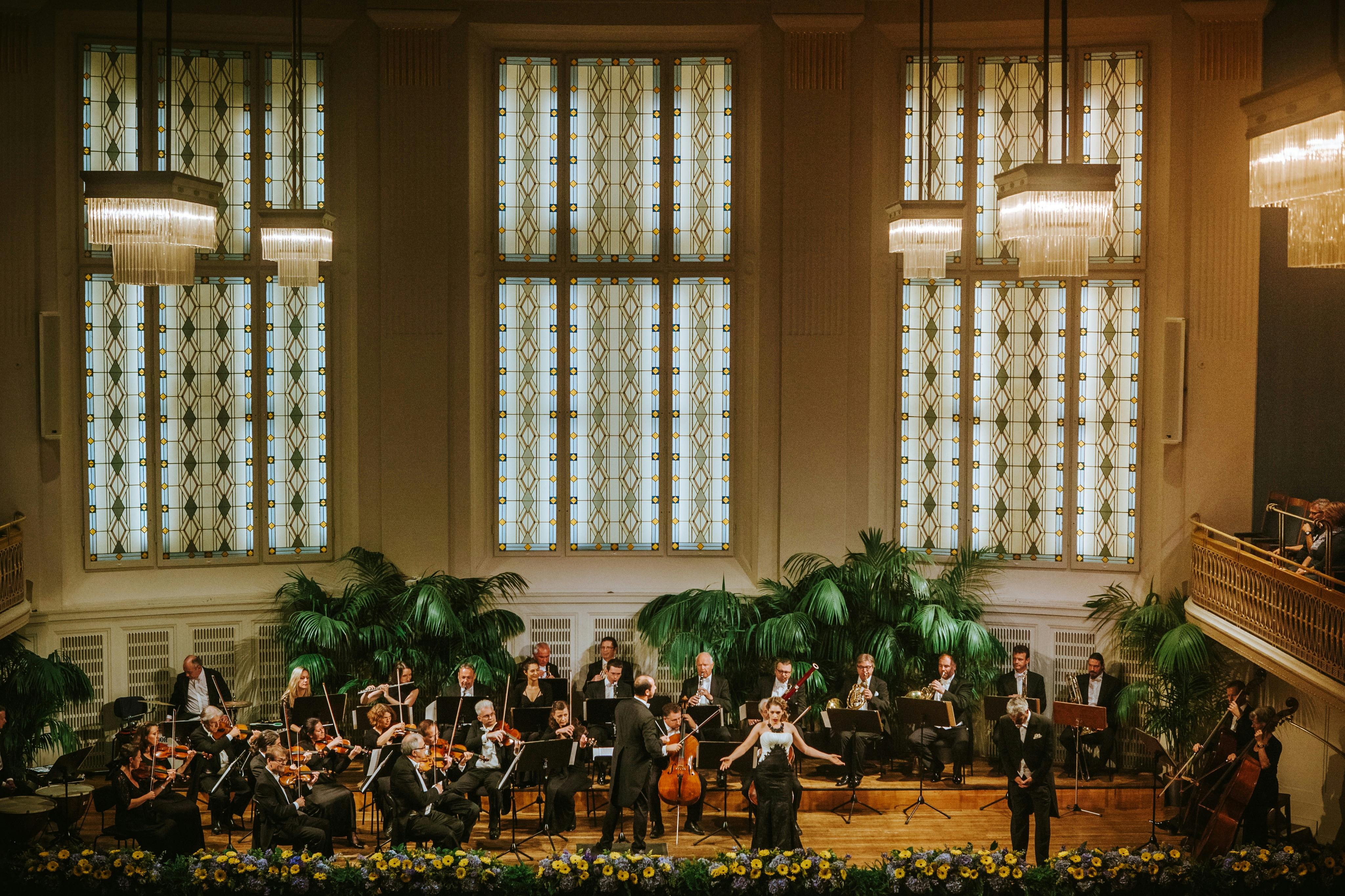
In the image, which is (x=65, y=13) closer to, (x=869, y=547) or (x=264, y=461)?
(x=264, y=461)

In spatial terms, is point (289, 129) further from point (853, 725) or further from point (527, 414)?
point (853, 725)

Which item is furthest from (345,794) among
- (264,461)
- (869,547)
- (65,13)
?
(65,13)

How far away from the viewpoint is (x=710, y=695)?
1066 cm

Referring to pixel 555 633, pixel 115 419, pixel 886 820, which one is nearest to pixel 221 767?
pixel 555 633

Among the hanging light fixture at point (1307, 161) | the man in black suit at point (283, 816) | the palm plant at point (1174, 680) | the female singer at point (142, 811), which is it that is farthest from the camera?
the palm plant at point (1174, 680)

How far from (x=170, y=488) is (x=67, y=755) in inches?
136

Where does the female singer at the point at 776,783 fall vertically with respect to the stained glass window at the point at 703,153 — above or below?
below

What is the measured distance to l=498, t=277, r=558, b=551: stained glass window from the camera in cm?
1216

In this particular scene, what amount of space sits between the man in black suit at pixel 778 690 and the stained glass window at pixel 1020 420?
2.59m

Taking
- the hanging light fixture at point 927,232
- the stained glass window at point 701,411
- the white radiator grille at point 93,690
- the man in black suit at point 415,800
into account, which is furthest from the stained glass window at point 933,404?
the white radiator grille at point 93,690

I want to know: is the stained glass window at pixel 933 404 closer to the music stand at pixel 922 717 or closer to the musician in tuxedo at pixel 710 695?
the music stand at pixel 922 717

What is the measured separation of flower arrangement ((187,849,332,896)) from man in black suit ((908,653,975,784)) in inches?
199

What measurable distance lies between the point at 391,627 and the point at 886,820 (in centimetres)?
468

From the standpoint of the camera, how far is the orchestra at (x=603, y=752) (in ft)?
27.8
